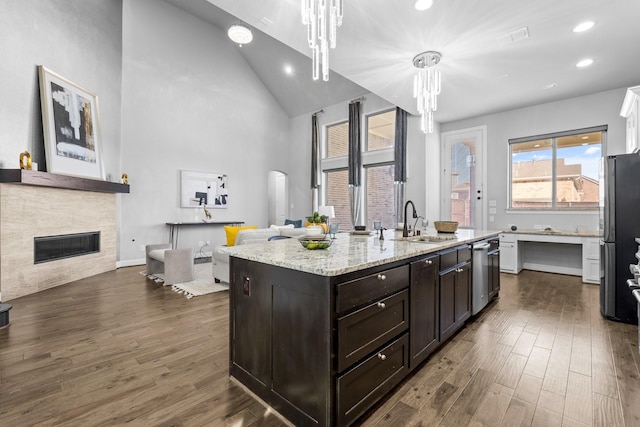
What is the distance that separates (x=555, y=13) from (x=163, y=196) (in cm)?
703

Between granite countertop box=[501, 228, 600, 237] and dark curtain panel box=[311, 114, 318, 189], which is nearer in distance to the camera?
granite countertop box=[501, 228, 600, 237]

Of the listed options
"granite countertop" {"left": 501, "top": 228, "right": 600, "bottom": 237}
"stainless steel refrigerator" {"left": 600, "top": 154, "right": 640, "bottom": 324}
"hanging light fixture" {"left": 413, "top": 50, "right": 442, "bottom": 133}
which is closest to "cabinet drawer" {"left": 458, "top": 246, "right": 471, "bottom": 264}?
"stainless steel refrigerator" {"left": 600, "top": 154, "right": 640, "bottom": 324}

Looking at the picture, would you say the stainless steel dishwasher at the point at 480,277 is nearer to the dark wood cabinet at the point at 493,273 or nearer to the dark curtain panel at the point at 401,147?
the dark wood cabinet at the point at 493,273

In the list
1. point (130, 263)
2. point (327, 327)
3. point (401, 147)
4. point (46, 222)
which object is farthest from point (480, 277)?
point (130, 263)

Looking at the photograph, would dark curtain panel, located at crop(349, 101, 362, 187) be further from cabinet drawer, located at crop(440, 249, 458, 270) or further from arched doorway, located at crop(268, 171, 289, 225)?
cabinet drawer, located at crop(440, 249, 458, 270)

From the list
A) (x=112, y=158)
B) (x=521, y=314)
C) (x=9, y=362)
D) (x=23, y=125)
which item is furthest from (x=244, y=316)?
(x=112, y=158)

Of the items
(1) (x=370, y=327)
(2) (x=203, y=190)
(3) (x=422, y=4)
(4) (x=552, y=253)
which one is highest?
(3) (x=422, y=4)

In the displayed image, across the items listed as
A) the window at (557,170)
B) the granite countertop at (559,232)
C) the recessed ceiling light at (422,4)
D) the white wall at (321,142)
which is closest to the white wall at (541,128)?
the window at (557,170)

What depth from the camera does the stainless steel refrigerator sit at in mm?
2906

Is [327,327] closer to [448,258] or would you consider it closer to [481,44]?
[448,258]

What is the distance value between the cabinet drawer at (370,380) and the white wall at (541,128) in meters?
5.22

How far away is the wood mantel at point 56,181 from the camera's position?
11.5 feet

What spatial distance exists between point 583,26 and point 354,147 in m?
4.77

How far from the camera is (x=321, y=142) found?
8430mm
